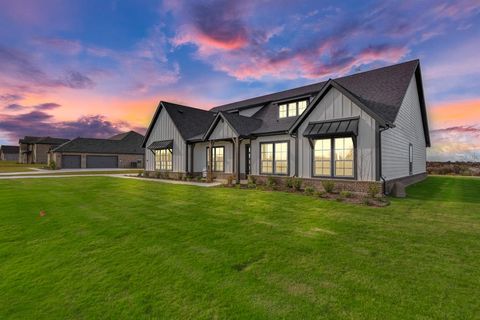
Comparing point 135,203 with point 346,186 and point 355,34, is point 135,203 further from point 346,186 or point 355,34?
point 355,34

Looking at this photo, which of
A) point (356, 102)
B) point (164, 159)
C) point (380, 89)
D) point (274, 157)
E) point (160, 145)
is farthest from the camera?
point (164, 159)

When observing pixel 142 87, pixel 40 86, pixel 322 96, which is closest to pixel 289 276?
pixel 322 96

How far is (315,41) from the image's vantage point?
17.3m

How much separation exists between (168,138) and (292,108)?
1330 centimetres

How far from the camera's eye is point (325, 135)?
41.4 ft

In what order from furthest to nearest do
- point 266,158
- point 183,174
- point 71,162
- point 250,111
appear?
point 71,162, point 250,111, point 183,174, point 266,158

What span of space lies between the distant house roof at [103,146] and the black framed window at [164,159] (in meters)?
29.9

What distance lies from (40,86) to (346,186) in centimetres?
3147

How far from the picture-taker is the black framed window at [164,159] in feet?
76.7

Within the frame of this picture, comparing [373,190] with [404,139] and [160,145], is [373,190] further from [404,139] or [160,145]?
[160,145]

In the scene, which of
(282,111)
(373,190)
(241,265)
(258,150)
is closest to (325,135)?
(373,190)

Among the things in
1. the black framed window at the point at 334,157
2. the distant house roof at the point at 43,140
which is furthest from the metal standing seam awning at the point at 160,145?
the distant house roof at the point at 43,140

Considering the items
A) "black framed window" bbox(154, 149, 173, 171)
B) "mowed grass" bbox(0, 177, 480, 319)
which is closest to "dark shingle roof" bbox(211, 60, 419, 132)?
"mowed grass" bbox(0, 177, 480, 319)

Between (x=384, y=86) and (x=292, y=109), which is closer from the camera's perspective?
(x=384, y=86)
